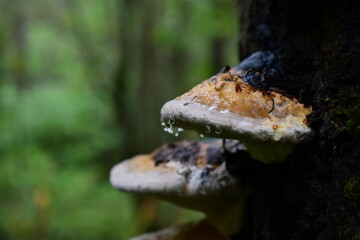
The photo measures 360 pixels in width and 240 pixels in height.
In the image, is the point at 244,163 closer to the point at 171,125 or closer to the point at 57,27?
the point at 171,125

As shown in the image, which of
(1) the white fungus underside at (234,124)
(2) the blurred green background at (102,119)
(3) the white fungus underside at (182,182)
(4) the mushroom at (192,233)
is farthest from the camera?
(2) the blurred green background at (102,119)

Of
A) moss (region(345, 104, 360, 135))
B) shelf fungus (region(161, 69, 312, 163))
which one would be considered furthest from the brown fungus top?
moss (region(345, 104, 360, 135))

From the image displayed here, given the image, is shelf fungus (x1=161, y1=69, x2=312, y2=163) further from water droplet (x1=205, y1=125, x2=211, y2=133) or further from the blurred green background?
the blurred green background

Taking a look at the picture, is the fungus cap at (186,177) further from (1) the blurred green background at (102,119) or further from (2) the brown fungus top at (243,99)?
(1) the blurred green background at (102,119)

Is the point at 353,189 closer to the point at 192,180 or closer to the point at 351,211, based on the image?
the point at 351,211

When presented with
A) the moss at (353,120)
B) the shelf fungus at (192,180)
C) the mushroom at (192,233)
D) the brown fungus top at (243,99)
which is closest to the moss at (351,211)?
the moss at (353,120)

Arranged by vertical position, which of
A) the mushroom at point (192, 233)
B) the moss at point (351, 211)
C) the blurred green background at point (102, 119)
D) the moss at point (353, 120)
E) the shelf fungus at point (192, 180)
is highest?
the moss at point (353, 120)

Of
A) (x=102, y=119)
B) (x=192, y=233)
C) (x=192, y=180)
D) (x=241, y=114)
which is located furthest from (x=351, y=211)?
(x=102, y=119)
